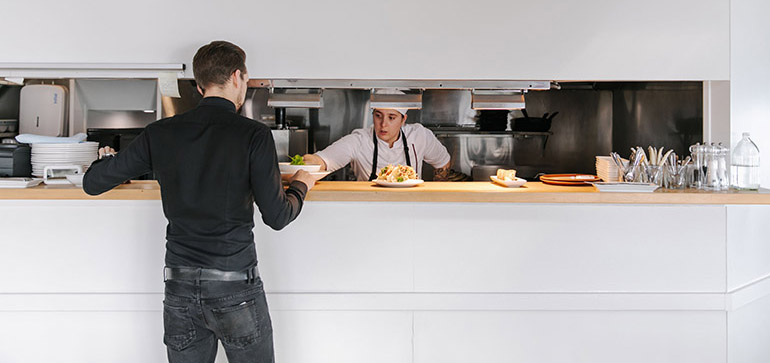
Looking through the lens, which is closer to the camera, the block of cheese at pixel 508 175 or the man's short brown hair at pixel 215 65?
the man's short brown hair at pixel 215 65

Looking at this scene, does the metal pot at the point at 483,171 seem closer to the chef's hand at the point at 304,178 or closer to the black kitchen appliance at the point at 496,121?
the black kitchen appliance at the point at 496,121

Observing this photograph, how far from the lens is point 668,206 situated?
→ 116 inches

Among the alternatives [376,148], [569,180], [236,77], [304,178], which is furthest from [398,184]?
[376,148]

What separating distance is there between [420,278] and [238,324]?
3.36ft

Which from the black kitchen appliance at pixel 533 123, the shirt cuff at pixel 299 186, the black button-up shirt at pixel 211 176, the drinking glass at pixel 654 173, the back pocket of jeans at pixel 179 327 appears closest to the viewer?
the black button-up shirt at pixel 211 176

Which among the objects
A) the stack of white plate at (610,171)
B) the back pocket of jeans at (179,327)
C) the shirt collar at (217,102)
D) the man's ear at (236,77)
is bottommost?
the back pocket of jeans at (179,327)

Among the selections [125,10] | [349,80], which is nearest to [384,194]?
[349,80]

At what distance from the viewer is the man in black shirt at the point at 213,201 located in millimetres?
2182

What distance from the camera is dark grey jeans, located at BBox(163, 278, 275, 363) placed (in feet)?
7.38

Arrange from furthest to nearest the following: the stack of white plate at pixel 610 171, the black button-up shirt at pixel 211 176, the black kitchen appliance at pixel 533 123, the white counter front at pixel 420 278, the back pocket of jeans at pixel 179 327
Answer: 1. the black kitchen appliance at pixel 533 123
2. the stack of white plate at pixel 610 171
3. the white counter front at pixel 420 278
4. the back pocket of jeans at pixel 179 327
5. the black button-up shirt at pixel 211 176

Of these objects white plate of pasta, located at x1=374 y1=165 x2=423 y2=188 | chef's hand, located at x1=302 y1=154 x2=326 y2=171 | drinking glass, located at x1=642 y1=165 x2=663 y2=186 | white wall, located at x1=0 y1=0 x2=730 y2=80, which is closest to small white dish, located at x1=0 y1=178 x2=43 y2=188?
white wall, located at x1=0 y1=0 x2=730 y2=80

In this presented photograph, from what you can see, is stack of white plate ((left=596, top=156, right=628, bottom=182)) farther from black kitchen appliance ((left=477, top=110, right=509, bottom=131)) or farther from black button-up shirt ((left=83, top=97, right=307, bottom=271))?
black kitchen appliance ((left=477, top=110, right=509, bottom=131))

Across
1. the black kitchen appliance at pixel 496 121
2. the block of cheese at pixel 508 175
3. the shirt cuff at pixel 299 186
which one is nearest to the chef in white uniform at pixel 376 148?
the black kitchen appliance at pixel 496 121

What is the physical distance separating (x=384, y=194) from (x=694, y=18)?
200 cm
